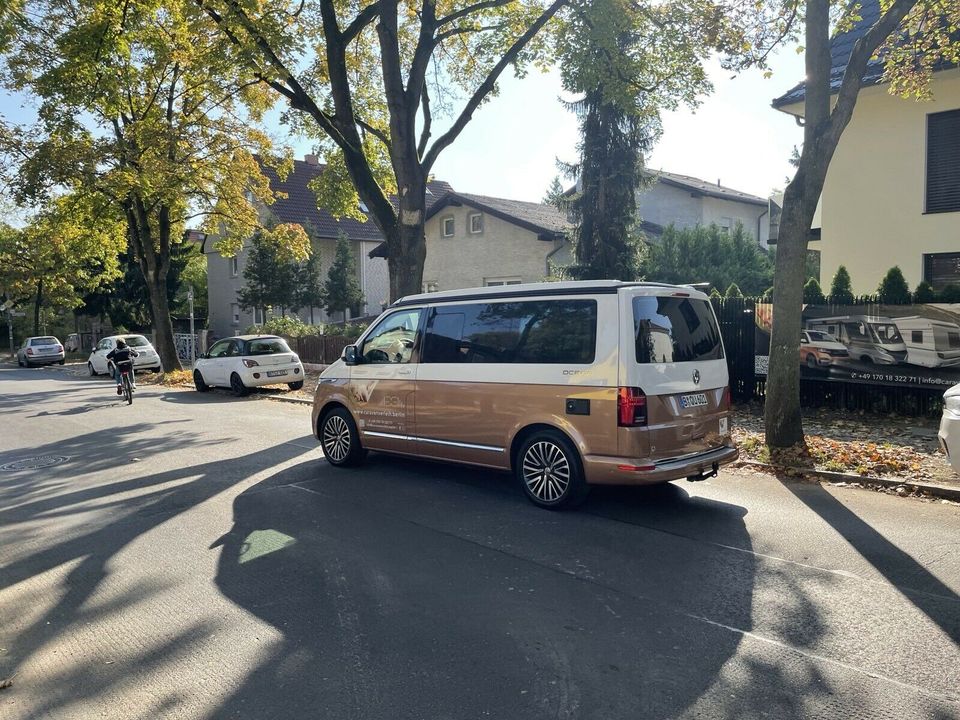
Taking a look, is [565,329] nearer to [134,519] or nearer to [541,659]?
[541,659]

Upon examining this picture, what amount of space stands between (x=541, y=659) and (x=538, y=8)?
49.0ft

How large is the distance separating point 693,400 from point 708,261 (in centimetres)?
1941

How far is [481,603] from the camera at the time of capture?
454 centimetres

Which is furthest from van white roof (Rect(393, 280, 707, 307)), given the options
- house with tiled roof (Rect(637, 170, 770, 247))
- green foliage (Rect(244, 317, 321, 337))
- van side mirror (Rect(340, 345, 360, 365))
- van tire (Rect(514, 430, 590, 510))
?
house with tiled roof (Rect(637, 170, 770, 247))

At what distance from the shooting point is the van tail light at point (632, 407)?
6.02 meters

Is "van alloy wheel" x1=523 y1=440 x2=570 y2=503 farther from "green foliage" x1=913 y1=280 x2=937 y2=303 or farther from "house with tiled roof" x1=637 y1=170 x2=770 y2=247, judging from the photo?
"house with tiled roof" x1=637 y1=170 x2=770 y2=247

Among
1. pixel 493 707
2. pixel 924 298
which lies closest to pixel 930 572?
pixel 493 707

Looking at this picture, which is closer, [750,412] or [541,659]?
[541,659]

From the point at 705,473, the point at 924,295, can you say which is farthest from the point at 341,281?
the point at 705,473

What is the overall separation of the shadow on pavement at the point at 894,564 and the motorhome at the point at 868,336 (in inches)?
186

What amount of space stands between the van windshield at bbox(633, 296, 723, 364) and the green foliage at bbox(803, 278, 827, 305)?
237 inches

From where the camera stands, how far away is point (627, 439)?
6.02 metres

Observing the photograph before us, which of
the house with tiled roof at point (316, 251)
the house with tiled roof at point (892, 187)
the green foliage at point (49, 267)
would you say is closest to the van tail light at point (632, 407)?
the house with tiled roof at point (892, 187)

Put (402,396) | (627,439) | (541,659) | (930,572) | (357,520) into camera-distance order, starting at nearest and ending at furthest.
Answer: (541,659) < (930,572) < (627,439) < (357,520) < (402,396)
